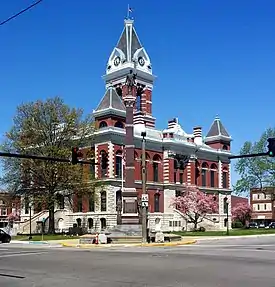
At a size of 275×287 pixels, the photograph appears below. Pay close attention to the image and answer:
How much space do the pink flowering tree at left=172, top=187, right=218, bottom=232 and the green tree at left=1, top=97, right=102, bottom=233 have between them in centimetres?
2630

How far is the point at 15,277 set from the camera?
16516 mm

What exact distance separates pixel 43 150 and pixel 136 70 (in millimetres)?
39131

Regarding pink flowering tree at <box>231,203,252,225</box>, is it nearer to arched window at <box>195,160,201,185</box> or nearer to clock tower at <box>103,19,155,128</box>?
arched window at <box>195,160,201,185</box>

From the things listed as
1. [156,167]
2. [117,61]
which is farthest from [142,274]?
[117,61]

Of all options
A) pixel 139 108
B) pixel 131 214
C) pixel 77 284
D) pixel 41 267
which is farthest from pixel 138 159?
pixel 77 284

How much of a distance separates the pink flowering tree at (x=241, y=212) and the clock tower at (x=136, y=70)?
36.1 meters

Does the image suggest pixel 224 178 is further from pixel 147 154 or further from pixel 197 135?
pixel 147 154

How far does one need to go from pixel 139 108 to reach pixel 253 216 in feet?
176

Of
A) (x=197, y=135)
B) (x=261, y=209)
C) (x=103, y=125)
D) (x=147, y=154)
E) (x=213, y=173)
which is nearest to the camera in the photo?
(x=103, y=125)

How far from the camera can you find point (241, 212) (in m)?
121

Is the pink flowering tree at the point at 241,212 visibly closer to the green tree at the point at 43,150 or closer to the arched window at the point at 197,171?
the arched window at the point at 197,171

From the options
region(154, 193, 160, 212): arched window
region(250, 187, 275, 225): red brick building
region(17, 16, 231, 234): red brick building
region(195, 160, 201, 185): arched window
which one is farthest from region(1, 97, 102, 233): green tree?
region(250, 187, 275, 225): red brick building

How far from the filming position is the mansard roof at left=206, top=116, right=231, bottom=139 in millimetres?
101831

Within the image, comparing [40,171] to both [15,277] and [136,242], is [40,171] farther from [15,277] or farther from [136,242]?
[15,277]
